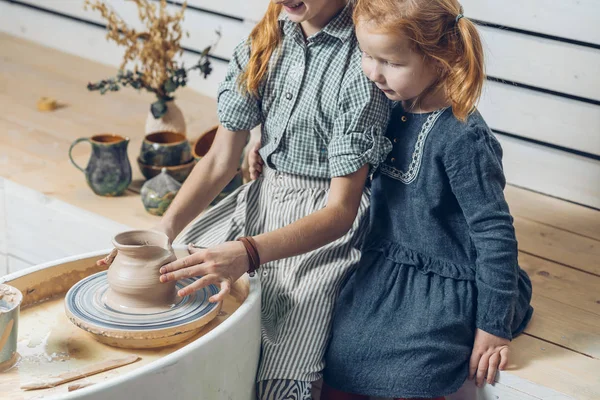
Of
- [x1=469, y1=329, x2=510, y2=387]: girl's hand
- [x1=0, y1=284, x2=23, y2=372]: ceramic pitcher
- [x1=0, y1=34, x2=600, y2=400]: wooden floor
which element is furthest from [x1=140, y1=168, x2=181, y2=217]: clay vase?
[x1=469, y1=329, x2=510, y2=387]: girl's hand

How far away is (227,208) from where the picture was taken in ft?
6.48

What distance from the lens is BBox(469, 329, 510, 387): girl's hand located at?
165cm

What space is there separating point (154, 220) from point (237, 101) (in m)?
0.64

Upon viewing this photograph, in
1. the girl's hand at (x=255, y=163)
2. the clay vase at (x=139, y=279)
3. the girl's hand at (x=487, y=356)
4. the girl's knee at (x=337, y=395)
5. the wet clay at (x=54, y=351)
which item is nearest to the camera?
the wet clay at (x=54, y=351)

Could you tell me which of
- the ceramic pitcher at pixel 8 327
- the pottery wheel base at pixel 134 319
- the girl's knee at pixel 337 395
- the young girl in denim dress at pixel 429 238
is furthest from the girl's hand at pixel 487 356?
the ceramic pitcher at pixel 8 327

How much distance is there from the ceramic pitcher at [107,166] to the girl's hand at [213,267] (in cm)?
94

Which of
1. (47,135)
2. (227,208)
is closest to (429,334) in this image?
(227,208)

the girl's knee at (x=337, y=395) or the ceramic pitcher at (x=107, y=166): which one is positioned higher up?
the ceramic pitcher at (x=107, y=166)

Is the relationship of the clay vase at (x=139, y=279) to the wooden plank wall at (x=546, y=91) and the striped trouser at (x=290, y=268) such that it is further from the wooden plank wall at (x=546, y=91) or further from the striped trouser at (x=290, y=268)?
the wooden plank wall at (x=546, y=91)

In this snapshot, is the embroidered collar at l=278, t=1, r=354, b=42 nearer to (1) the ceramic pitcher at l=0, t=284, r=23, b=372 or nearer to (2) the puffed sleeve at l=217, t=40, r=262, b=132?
(2) the puffed sleeve at l=217, t=40, r=262, b=132

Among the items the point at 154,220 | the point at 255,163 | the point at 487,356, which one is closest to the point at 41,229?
the point at 154,220

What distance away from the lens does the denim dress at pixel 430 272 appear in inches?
63.1

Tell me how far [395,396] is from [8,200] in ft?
4.93

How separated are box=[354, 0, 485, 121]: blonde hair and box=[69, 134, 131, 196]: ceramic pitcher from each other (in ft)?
3.55
